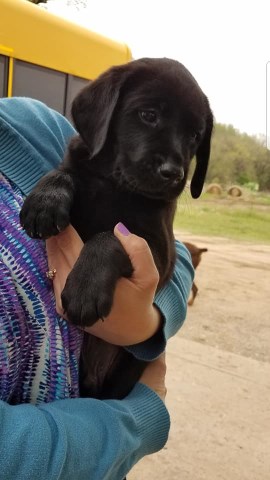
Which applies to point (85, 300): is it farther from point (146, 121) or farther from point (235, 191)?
point (235, 191)

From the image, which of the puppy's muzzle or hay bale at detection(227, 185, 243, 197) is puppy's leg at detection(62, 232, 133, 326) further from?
hay bale at detection(227, 185, 243, 197)

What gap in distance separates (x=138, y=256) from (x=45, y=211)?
0.53 ft

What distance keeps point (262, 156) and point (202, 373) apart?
1.62 m

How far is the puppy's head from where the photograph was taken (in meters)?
1.01

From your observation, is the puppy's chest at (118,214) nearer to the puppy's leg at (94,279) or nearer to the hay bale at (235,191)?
the puppy's leg at (94,279)

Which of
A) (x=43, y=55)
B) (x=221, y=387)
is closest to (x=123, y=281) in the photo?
(x=221, y=387)

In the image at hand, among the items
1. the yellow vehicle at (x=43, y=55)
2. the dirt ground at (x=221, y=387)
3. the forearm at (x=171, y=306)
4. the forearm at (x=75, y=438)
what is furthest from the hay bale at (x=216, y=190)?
the forearm at (x=75, y=438)

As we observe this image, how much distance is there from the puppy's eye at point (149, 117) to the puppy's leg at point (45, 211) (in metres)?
0.22

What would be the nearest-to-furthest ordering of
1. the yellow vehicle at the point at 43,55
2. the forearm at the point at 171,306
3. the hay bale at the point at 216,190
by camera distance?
1. the forearm at the point at 171,306
2. the yellow vehicle at the point at 43,55
3. the hay bale at the point at 216,190

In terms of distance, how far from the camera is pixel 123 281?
92cm

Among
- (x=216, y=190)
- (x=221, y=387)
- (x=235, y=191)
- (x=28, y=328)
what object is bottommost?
(x=221, y=387)

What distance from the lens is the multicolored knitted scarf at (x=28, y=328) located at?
84cm

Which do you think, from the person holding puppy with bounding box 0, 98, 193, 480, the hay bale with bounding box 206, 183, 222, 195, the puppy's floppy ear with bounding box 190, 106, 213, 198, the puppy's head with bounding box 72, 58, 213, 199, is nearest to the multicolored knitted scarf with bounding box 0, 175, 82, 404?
the person holding puppy with bounding box 0, 98, 193, 480

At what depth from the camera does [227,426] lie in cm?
241
